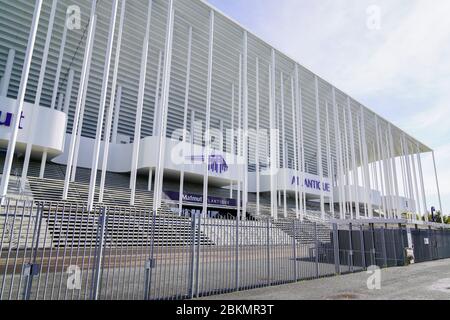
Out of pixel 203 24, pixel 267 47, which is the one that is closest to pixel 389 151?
pixel 267 47

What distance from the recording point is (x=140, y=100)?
20.8 m

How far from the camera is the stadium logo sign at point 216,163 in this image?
27250 millimetres

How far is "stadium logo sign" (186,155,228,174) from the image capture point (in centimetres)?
2725

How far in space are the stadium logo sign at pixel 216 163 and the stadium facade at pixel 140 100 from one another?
0.30ft

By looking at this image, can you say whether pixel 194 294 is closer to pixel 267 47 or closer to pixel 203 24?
pixel 203 24

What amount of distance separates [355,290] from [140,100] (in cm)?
1751

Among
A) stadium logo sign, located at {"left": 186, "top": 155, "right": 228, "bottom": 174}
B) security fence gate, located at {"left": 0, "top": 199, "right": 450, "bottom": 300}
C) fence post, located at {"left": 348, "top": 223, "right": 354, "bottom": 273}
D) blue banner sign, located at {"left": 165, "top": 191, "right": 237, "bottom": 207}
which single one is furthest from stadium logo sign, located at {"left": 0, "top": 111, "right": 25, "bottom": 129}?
fence post, located at {"left": 348, "top": 223, "right": 354, "bottom": 273}

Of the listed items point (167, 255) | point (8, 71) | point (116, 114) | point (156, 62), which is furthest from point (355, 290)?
point (8, 71)

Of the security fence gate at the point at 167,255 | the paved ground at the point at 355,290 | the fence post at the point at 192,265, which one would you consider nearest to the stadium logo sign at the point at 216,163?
the security fence gate at the point at 167,255

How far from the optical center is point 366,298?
6848mm

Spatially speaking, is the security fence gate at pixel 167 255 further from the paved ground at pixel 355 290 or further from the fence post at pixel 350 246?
the paved ground at pixel 355 290

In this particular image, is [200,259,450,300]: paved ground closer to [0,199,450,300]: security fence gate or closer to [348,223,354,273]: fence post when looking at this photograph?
[0,199,450,300]: security fence gate

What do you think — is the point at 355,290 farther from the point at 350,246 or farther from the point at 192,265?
the point at 350,246

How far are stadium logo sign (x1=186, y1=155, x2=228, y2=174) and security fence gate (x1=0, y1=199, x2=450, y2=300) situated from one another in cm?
1587
